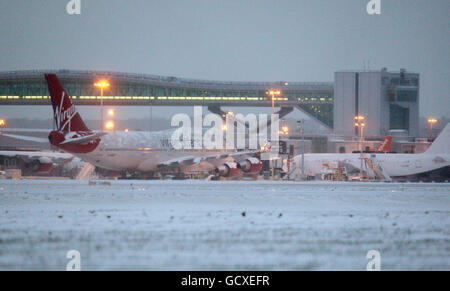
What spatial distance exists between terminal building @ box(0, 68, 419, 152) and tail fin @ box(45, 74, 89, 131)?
140 ft

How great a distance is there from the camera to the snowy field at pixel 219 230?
32.0 ft

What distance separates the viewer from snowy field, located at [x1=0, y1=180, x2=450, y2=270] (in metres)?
9.74

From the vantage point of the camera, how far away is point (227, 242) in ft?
36.6

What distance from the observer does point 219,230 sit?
12.4m

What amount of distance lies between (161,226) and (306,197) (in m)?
8.90

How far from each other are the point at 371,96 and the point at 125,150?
50232 mm

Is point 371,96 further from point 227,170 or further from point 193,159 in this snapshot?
point 193,159

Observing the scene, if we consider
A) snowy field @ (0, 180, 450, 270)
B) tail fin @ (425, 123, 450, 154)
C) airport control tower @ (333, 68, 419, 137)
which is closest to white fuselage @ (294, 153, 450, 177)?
tail fin @ (425, 123, 450, 154)

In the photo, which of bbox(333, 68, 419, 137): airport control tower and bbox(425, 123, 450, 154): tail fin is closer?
bbox(425, 123, 450, 154): tail fin

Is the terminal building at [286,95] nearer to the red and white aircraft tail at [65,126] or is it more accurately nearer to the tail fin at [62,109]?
the red and white aircraft tail at [65,126]

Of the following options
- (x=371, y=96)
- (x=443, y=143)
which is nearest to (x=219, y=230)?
(x=443, y=143)

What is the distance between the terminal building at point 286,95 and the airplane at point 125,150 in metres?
34.6

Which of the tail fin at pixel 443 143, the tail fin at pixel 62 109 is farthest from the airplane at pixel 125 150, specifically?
the tail fin at pixel 443 143

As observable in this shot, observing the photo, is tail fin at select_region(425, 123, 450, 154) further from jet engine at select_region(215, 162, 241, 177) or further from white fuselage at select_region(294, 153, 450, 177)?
jet engine at select_region(215, 162, 241, 177)
